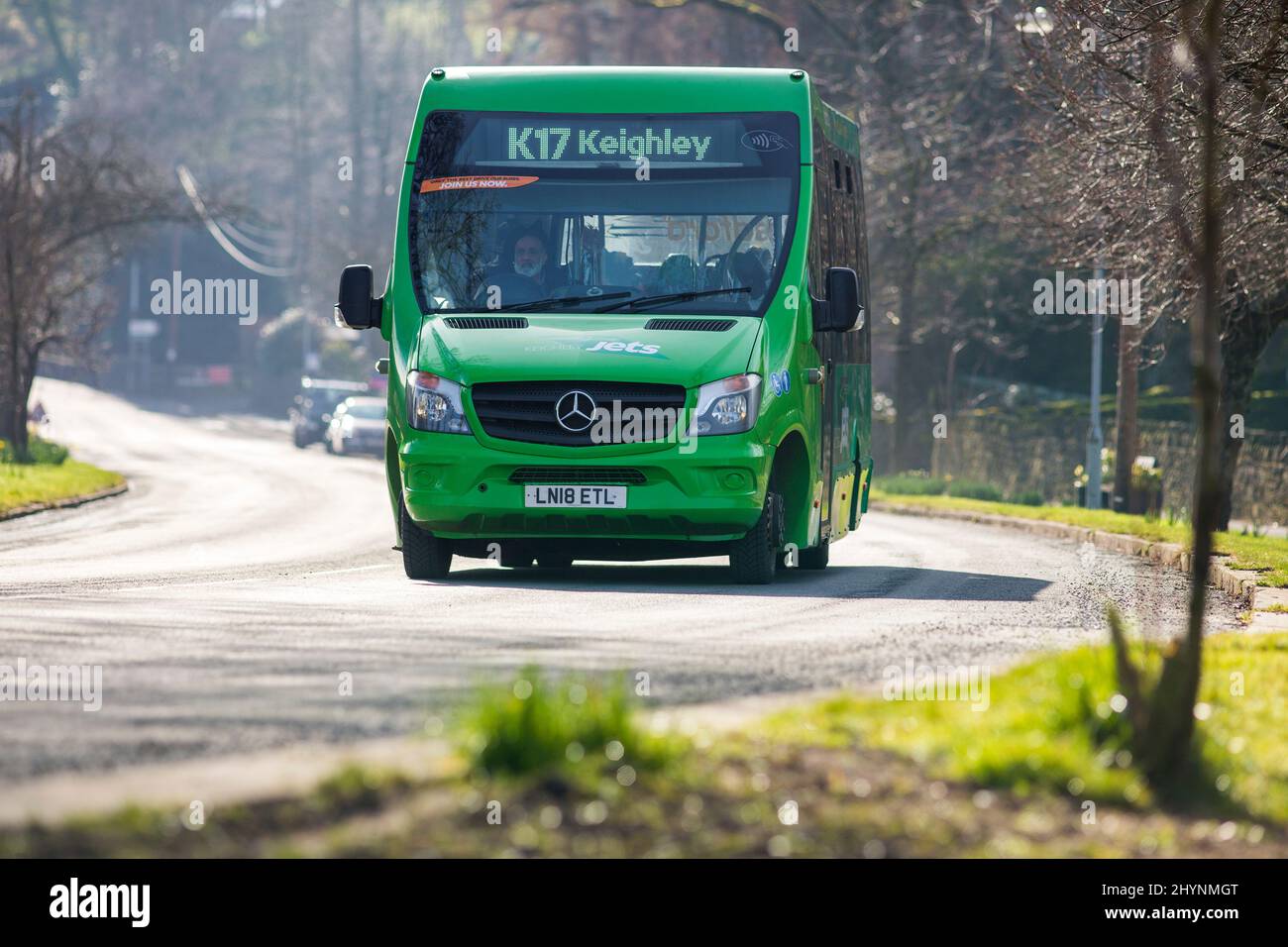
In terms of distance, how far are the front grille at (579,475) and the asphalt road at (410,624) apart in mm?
694

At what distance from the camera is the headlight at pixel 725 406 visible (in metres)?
13.8

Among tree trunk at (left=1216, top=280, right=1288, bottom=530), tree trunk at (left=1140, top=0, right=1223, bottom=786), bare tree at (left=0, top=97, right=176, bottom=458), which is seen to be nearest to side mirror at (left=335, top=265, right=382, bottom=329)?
tree trunk at (left=1140, top=0, right=1223, bottom=786)

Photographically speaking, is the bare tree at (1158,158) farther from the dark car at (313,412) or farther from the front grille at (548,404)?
the dark car at (313,412)

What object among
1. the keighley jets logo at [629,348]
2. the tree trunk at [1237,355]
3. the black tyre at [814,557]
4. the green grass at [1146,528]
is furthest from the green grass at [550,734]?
the tree trunk at [1237,355]

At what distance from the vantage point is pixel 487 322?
14.3 metres

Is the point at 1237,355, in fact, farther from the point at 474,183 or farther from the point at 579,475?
the point at 579,475

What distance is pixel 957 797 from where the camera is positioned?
19.0ft

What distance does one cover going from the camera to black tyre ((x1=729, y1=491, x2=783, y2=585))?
14.3 meters

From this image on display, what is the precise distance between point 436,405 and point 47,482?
19107 millimetres

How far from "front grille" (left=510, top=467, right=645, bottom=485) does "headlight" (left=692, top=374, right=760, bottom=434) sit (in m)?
0.50

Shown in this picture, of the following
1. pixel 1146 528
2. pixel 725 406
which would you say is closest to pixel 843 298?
pixel 725 406

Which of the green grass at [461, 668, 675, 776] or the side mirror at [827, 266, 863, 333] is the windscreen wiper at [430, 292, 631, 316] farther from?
the green grass at [461, 668, 675, 776]
